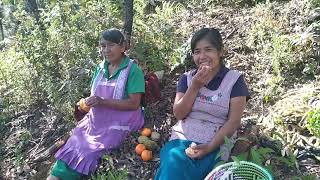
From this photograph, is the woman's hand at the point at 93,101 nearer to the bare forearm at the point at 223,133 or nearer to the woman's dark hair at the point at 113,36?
the woman's dark hair at the point at 113,36

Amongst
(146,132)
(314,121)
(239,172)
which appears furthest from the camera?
(146,132)

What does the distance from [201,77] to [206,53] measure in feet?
0.67

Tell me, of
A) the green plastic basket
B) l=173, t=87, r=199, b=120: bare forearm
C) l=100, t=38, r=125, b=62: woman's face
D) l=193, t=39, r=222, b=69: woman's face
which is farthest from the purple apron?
the green plastic basket

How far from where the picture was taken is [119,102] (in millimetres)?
3766

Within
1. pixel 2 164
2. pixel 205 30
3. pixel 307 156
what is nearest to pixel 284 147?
pixel 307 156

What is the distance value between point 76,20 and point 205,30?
9.54 feet

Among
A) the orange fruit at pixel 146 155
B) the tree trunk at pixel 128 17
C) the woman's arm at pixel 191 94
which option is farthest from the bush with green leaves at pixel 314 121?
the tree trunk at pixel 128 17

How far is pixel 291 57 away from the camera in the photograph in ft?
14.3

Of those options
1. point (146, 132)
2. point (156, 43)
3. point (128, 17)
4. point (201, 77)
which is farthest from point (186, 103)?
point (128, 17)

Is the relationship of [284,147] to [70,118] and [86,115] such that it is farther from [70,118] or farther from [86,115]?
[70,118]

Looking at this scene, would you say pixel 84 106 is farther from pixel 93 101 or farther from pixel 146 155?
pixel 146 155

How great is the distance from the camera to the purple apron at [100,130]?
12.1 ft

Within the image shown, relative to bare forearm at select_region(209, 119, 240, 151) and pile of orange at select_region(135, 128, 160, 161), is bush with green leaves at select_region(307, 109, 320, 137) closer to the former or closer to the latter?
bare forearm at select_region(209, 119, 240, 151)

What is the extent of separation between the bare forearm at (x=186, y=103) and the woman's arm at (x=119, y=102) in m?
0.69
